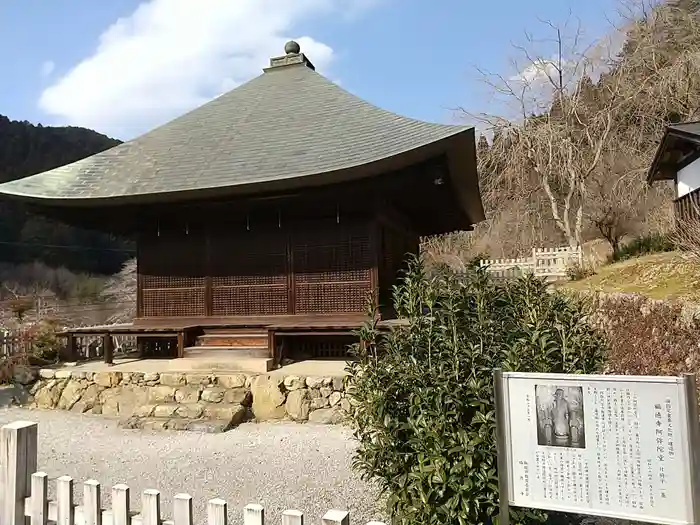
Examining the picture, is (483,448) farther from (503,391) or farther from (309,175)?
(309,175)

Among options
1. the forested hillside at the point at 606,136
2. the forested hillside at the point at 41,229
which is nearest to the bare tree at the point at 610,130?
the forested hillside at the point at 606,136

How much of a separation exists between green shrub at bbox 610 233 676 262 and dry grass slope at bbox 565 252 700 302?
104 cm

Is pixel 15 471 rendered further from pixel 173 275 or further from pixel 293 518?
pixel 173 275

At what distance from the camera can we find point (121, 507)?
2.43 meters

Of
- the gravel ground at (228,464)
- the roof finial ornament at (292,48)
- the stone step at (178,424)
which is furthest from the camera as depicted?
the roof finial ornament at (292,48)

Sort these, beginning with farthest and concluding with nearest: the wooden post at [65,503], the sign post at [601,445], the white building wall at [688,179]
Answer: the white building wall at [688,179] < the wooden post at [65,503] < the sign post at [601,445]

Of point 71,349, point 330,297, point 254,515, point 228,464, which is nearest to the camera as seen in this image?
point 254,515

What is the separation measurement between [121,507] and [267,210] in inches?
258

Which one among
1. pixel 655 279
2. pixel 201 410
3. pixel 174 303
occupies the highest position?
pixel 655 279

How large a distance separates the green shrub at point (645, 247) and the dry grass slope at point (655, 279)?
104 cm

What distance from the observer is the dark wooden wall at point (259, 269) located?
8.39 m

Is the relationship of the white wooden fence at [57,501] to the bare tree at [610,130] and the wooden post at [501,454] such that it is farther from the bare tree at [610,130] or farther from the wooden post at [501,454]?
the bare tree at [610,130]

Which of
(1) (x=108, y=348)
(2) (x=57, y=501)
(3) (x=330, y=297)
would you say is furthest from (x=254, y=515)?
(1) (x=108, y=348)

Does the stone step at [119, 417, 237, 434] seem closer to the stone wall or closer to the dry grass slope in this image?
the stone wall
